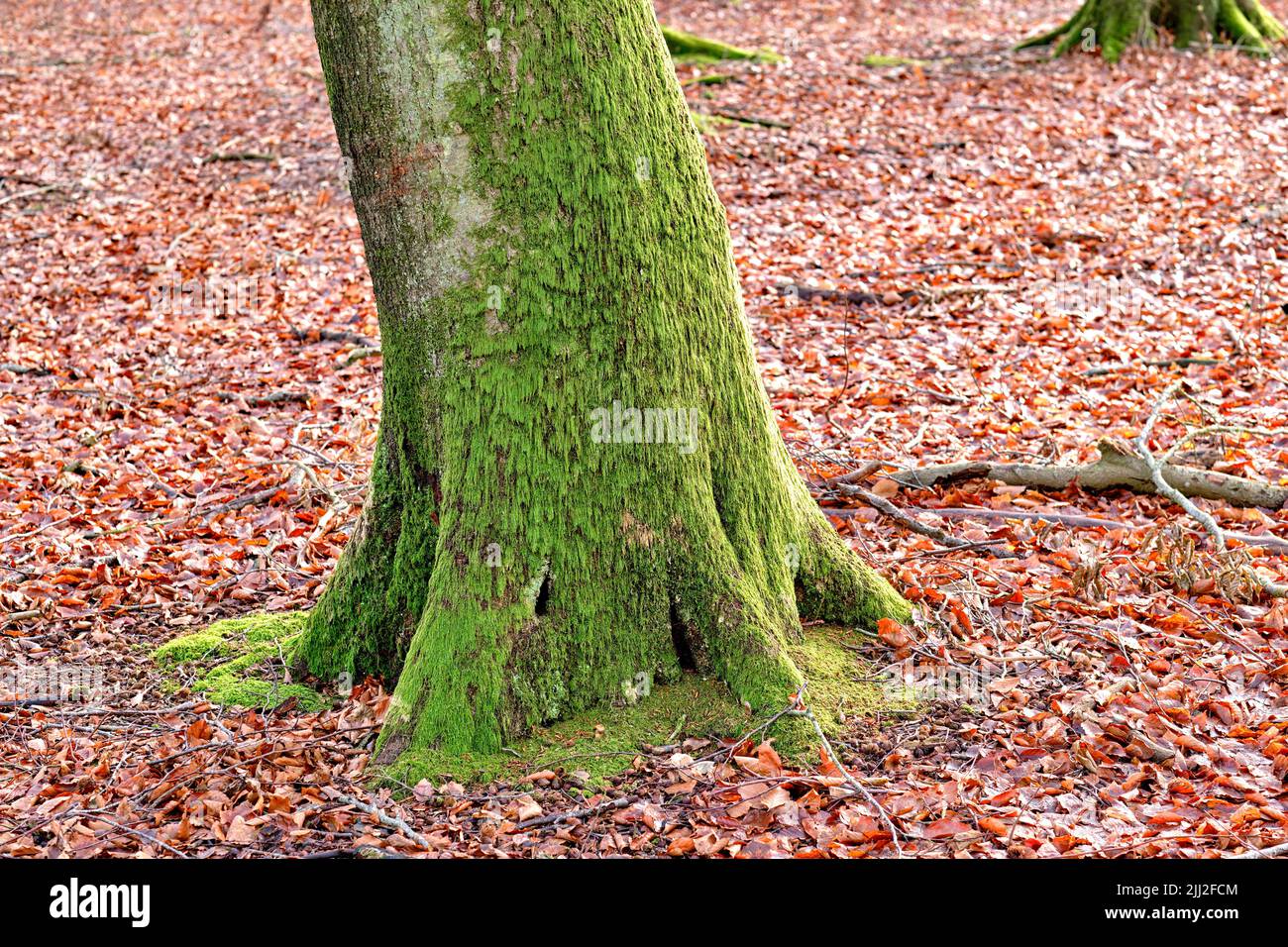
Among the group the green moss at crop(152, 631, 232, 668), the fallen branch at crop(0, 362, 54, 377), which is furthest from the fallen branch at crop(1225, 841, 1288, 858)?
the fallen branch at crop(0, 362, 54, 377)

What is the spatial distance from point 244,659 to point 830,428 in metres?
3.52

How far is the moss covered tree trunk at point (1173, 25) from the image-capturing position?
42.8 feet

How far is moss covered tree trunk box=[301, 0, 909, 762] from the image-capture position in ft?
11.2

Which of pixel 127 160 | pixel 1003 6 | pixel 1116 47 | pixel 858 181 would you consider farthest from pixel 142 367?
pixel 1003 6

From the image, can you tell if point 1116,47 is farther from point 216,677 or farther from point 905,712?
point 216,677

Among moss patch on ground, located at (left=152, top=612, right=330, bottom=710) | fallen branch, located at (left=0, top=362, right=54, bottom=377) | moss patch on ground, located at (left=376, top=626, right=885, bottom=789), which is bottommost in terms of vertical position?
moss patch on ground, located at (left=376, top=626, right=885, bottom=789)

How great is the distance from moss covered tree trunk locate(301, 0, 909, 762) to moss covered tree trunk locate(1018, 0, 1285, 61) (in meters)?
11.3

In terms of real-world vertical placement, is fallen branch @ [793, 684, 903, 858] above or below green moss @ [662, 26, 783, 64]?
below

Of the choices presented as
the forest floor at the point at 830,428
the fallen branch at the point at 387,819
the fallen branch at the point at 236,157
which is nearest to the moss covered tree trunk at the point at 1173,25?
the forest floor at the point at 830,428

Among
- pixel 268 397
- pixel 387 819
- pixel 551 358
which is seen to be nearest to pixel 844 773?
pixel 387 819

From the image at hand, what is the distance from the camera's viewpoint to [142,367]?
815cm

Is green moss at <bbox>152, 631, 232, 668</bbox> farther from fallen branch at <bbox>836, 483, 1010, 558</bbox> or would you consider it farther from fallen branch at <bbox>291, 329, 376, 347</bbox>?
fallen branch at <bbox>291, 329, 376, 347</bbox>
